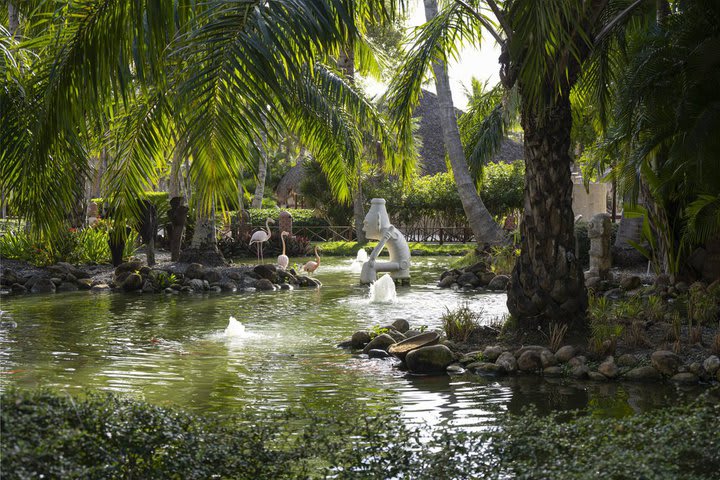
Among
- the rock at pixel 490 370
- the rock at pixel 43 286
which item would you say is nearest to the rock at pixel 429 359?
the rock at pixel 490 370

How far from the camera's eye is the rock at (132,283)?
16.5m

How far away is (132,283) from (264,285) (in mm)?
2582

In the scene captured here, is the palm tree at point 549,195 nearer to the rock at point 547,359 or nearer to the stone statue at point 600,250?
the rock at point 547,359

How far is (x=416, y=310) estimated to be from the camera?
43.8 feet

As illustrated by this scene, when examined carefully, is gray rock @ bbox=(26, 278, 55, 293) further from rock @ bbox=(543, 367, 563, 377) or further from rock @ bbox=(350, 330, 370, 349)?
rock @ bbox=(543, 367, 563, 377)

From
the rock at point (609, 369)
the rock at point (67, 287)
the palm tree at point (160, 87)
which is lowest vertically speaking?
the rock at point (609, 369)

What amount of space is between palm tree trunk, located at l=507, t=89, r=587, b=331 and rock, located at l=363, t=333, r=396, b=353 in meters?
1.49

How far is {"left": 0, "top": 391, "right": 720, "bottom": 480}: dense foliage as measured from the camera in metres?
4.02

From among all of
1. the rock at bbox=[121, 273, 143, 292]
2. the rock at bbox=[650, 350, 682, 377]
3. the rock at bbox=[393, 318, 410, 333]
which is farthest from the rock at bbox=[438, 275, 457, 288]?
the rock at bbox=[650, 350, 682, 377]

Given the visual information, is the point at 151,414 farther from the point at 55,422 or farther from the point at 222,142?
the point at 222,142

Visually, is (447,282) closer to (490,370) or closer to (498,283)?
(498,283)

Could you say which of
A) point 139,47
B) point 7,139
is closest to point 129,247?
point 7,139

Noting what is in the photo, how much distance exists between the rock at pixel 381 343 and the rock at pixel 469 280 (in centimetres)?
776

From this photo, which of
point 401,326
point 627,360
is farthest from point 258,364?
point 627,360
